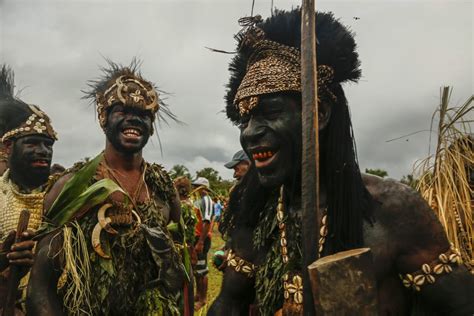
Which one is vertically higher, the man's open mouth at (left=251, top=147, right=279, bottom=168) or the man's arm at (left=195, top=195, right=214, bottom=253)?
the man's arm at (left=195, top=195, right=214, bottom=253)

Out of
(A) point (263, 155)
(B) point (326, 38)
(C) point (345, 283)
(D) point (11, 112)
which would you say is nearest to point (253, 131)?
(A) point (263, 155)

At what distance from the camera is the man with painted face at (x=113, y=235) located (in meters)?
3.36

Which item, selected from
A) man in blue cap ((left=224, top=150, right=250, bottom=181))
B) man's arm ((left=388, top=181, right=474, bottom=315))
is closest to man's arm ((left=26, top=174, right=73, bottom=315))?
man's arm ((left=388, top=181, right=474, bottom=315))

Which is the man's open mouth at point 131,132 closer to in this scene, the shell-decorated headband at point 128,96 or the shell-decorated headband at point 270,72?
the shell-decorated headband at point 128,96

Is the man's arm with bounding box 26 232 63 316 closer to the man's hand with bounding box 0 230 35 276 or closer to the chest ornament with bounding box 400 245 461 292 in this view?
the man's hand with bounding box 0 230 35 276

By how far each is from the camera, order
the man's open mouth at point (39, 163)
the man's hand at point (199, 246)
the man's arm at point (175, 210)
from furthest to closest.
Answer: the man's hand at point (199, 246), the man's arm at point (175, 210), the man's open mouth at point (39, 163)

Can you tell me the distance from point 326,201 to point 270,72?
24.4 inches

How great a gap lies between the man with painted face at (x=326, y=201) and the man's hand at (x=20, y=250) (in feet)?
5.01

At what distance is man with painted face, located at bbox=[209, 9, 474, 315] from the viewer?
6.43 feet

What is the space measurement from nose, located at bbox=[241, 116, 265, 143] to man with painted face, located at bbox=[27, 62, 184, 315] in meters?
1.55

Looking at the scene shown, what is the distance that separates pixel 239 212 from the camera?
2514 millimetres

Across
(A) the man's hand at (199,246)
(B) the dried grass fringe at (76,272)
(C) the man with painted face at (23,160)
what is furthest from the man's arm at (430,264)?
(A) the man's hand at (199,246)

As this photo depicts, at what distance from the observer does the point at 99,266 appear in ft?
11.3

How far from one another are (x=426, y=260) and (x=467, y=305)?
23 centimetres
